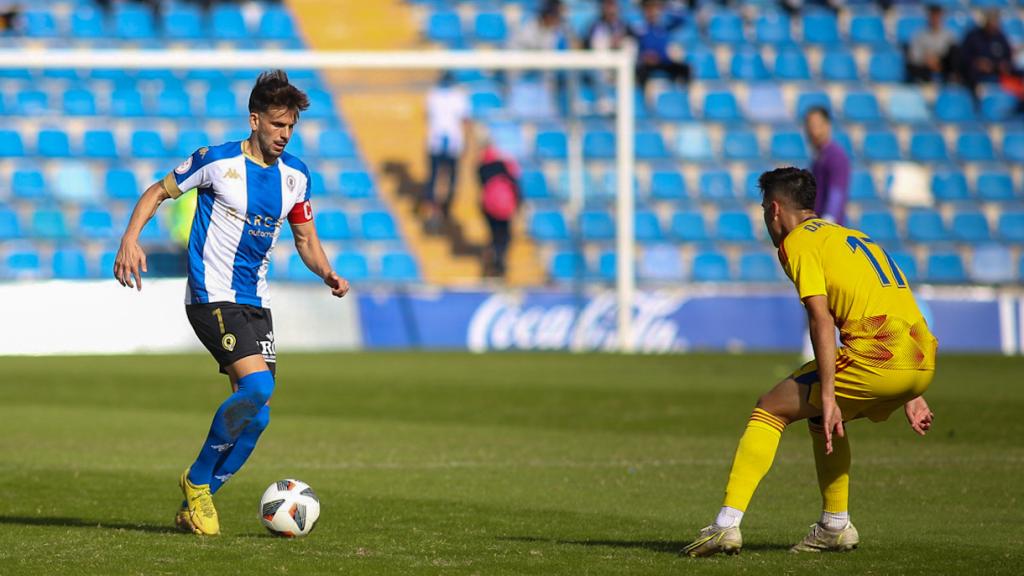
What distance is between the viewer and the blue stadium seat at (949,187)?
85.8 feet

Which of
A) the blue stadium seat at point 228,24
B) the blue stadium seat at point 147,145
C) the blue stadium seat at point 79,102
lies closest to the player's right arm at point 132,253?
the blue stadium seat at point 147,145

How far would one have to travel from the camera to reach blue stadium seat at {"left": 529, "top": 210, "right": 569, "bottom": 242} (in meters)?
24.1

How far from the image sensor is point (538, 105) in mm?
24609

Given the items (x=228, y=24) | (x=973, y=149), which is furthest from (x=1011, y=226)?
(x=228, y=24)

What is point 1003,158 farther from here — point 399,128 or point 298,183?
point 298,183

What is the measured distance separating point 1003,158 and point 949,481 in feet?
62.9

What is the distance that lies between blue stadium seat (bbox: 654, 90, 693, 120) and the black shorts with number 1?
63.8 ft

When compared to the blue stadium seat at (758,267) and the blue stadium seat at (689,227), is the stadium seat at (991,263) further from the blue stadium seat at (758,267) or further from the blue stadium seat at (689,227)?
the blue stadium seat at (689,227)

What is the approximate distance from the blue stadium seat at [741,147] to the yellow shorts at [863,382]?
1975cm

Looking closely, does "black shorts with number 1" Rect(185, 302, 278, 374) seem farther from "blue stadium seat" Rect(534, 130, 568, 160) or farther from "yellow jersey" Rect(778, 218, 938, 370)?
"blue stadium seat" Rect(534, 130, 568, 160)

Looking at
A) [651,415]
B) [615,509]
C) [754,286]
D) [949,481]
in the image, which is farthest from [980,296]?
[615,509]

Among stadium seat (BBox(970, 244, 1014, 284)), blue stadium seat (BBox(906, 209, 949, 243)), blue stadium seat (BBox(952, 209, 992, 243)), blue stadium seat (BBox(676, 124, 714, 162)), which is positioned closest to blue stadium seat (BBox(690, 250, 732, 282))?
blue stadium seat (BBox(676, 124, 714, 162))

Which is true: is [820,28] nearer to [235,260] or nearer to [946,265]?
[946,265]

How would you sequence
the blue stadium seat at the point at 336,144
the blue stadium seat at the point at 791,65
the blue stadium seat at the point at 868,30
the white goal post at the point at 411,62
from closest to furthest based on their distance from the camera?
the white goal post at the point at 411,62 → the blue stadium seat at the point at 336,144 → the blue stadium seat at the point at 791,65 → the blue stadium seat at the point at 868,30
